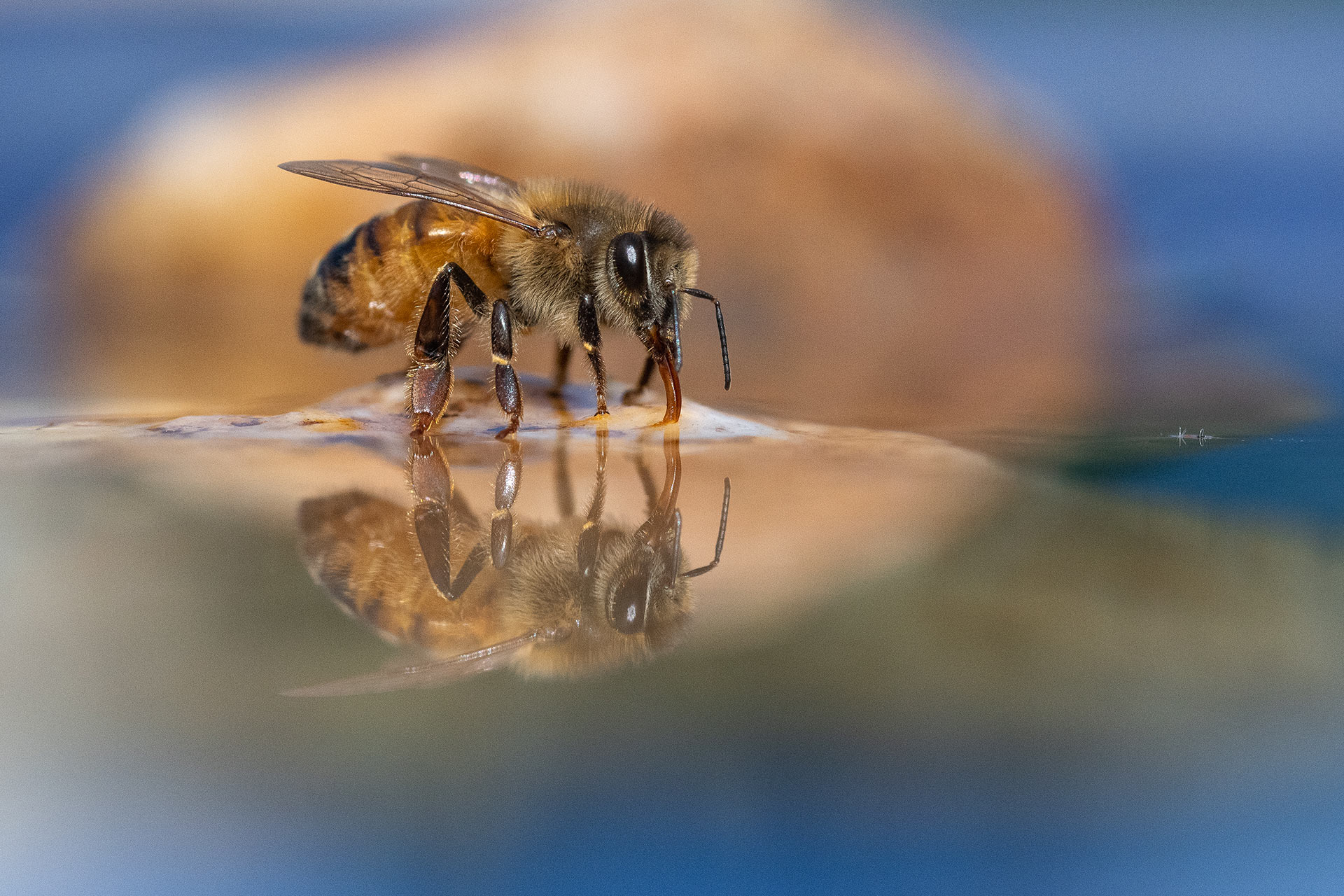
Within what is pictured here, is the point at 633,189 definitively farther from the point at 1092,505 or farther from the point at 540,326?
the point at 1092,505

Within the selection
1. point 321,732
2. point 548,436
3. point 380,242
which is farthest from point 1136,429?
point 321,732

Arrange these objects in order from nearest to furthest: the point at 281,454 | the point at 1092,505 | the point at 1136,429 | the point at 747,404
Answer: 1. the point at 1092,505
2. the point at 281,454
3. the point at 1136,429
4. the point at 747,404

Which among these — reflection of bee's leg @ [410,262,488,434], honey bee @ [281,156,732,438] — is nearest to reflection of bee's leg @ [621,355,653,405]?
honey bee @ [281,156,732,438]

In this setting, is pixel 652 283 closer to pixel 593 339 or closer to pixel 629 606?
pixel 593 339

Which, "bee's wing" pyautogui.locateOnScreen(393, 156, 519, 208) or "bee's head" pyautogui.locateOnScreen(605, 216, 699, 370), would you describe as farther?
"bee's wing" pyautogui.locateOnScreen(393, 156, 519, 208)

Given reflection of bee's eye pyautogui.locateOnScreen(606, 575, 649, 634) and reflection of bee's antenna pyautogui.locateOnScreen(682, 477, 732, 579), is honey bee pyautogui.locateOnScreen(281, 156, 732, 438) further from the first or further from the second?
reflection of bee's eye pyautogui.locateOnScreen(606, 575, 649, 634)
